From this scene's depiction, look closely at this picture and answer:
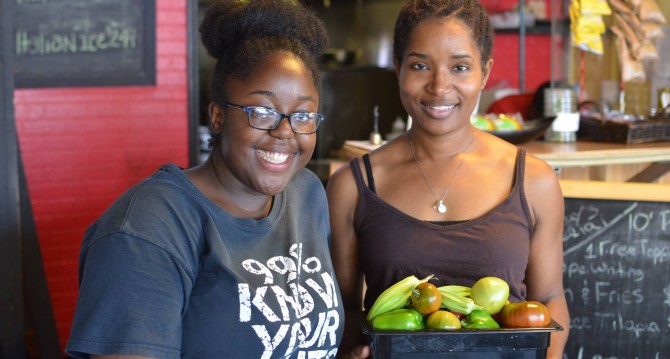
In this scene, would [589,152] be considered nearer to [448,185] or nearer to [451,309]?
[448,185]

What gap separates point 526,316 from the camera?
79.6 inches

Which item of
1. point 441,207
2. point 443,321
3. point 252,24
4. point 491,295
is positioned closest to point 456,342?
point 443,321

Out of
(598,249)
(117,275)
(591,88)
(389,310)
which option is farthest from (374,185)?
(591,88)

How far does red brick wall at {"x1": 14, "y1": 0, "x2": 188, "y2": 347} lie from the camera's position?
4730 millimetres

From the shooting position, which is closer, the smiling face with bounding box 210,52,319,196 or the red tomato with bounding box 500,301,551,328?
the smiling face with bounding box 210,52,319,196

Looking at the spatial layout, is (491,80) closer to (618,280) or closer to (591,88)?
(591,88)

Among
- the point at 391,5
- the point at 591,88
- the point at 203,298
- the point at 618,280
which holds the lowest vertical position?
the point at 618,280

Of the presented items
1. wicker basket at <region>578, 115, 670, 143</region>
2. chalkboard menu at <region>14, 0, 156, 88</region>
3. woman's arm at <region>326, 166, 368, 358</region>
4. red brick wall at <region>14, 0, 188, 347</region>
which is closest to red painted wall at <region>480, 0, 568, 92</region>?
wicker basket at <region>578, 115, 670, 143</region>

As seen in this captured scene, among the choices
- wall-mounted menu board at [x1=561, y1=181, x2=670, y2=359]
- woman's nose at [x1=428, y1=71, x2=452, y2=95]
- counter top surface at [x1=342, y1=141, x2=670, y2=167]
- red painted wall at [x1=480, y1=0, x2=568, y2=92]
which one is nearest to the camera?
woman's nose at [x1=428, y1=71, x2=452, y2=95]

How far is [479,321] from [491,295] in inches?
3.3

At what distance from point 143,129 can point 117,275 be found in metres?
3.44

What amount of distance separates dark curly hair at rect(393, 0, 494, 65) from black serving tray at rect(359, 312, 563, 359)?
79cm

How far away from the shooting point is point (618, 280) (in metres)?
3.46

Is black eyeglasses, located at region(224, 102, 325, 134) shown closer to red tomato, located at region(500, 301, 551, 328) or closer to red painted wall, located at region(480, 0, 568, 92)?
red tomato, located at region(500, 301, 551, 328)
